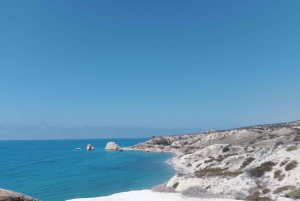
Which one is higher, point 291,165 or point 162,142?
point 291,165

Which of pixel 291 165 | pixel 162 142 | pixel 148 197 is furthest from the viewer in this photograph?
pixel 162 142

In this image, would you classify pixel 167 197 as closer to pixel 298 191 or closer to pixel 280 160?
pixel 298 191

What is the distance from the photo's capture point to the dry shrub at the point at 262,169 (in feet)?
130

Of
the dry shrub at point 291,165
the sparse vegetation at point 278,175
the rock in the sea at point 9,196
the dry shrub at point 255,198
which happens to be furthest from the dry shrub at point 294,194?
the rock in the sea at point 9,196

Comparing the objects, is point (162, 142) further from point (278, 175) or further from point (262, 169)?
point (278, 175)

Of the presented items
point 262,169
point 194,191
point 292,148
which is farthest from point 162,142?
point 194,191

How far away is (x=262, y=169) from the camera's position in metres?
40.8

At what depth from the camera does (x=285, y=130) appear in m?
113

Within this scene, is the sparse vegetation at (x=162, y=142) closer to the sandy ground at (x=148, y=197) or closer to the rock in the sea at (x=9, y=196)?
the sandy ground at (x=148, y=197)

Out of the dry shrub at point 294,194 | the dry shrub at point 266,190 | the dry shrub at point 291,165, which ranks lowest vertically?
the dry shrub at point 266,190

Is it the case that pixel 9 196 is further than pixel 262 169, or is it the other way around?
pixel 262 169

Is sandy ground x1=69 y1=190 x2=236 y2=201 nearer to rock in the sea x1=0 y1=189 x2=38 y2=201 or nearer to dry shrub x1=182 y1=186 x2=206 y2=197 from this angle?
dry shrub x1=182 y1=186 x2=206 y2=197

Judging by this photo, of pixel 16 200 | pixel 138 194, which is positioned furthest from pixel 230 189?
pixel 16 200

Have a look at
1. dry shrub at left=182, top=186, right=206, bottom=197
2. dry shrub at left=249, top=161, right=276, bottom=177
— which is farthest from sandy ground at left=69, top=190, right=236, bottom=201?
dry shrub at left=249, top=161, right=276, bottom=177
